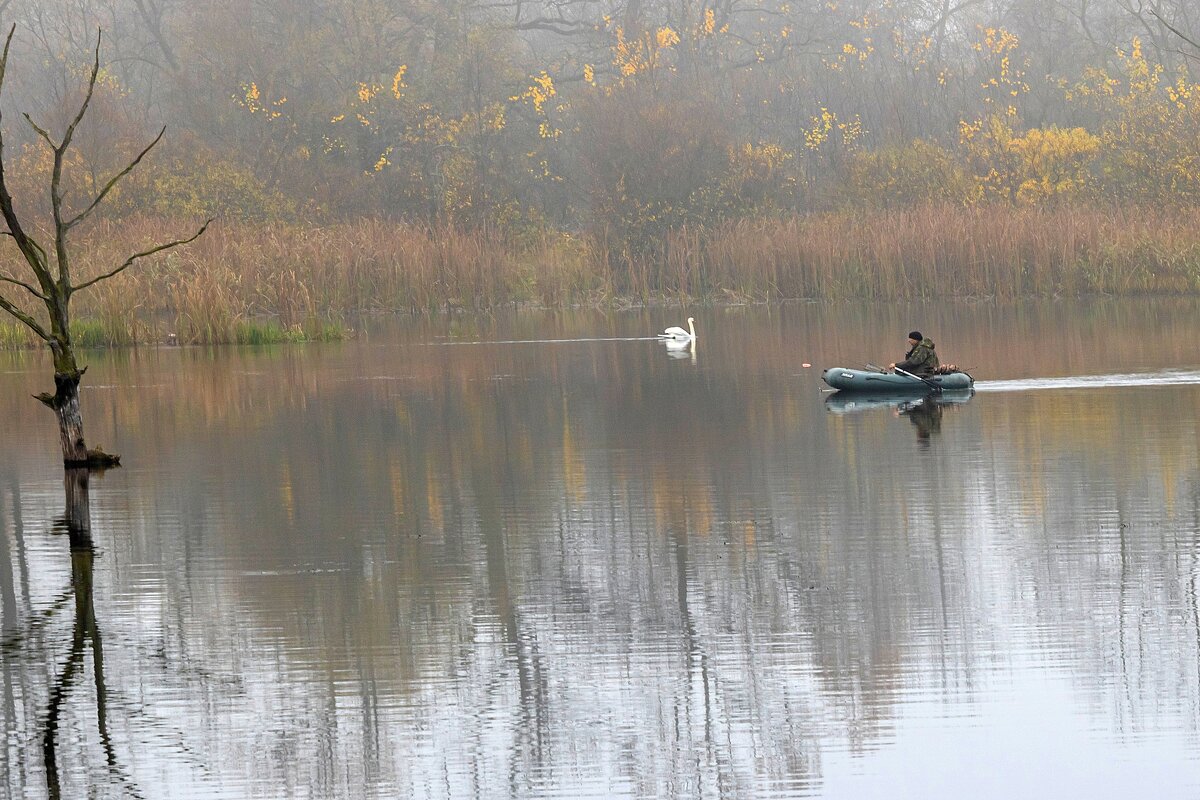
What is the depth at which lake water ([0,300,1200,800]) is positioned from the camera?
7.06m

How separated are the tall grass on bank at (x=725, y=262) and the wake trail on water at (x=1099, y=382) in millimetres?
14026

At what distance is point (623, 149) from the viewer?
4422 cm

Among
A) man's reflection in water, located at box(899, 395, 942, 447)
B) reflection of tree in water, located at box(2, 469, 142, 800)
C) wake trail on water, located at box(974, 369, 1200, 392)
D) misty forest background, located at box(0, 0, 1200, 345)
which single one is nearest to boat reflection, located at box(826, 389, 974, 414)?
man's reflection in water, located at box(899, 395, 942, 447)

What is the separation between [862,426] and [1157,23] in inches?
1643

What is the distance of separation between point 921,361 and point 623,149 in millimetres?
24151

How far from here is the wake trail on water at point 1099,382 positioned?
835 inches

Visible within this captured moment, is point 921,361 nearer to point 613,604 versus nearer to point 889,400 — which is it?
point 889,400

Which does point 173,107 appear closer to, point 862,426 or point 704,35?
point 704,35

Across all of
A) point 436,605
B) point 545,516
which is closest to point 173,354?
point 545,516

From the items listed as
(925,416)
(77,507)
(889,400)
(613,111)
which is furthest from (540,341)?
(77,507)

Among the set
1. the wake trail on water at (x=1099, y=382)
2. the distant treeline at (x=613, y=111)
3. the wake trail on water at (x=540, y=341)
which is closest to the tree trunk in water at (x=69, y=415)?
the wake trail on water at (x=1099, y=382)

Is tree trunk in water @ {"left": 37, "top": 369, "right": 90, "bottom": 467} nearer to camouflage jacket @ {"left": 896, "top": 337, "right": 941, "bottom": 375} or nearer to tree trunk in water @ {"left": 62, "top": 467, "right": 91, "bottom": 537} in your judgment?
tree trunk in water @ {"left": 62, "top": 467, "right": 91, "bottom": 537}

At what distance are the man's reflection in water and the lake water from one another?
0.32 ft

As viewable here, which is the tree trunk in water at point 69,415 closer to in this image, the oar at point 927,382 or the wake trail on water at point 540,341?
the oar at point 927,382
